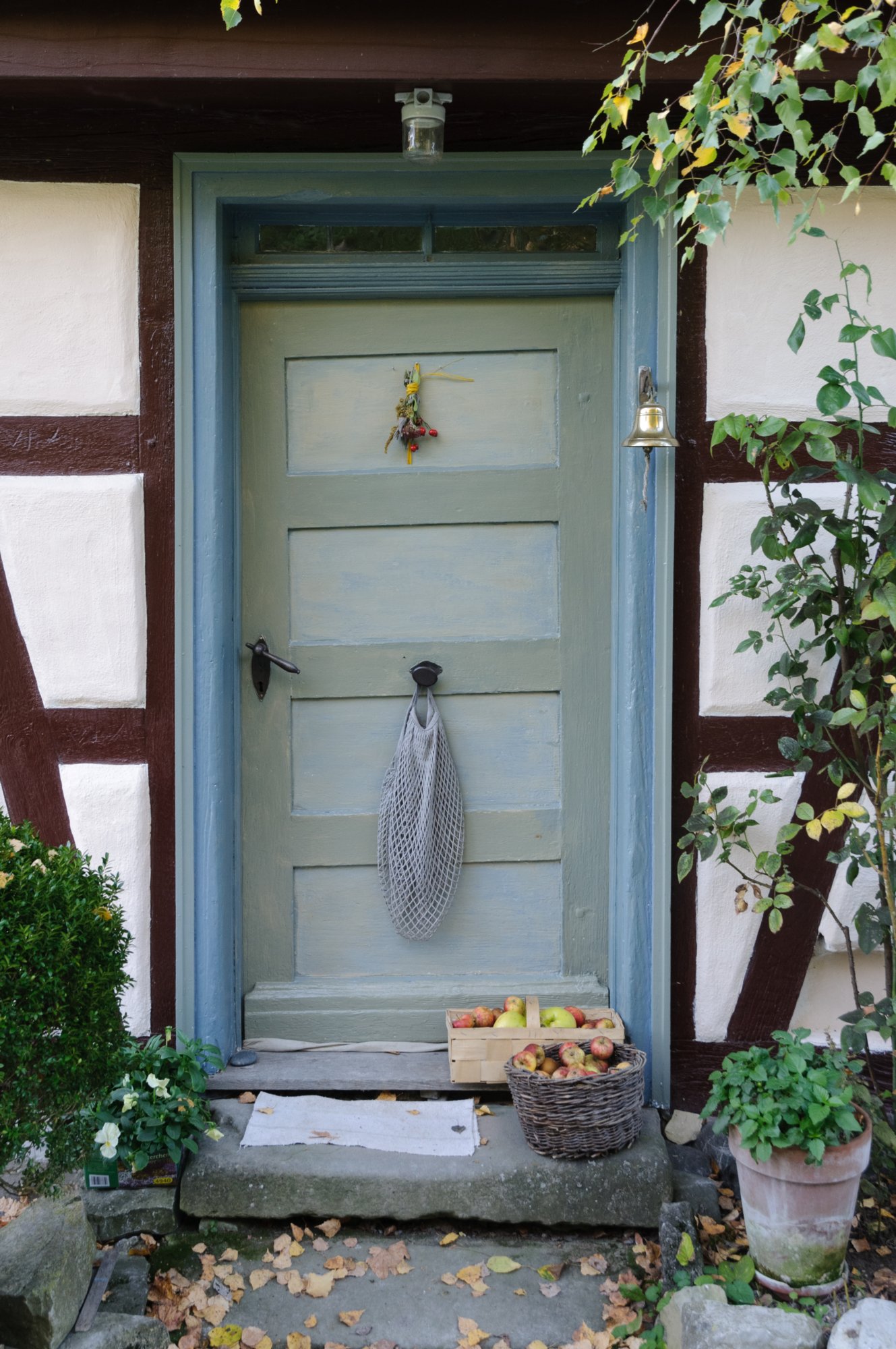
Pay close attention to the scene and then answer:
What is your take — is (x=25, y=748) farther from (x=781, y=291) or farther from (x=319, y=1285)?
(x=781, y=291)

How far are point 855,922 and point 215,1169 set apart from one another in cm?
176

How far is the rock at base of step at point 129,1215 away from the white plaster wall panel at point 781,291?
2594mm

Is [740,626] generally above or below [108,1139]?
above

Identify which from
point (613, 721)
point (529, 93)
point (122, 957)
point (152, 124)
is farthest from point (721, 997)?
point (152, 124)

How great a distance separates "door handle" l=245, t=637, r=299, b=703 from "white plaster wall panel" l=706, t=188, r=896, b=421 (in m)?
1.48

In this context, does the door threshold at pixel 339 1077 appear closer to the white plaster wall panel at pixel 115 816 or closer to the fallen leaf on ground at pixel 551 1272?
the white plaster wall panel at pixel 115 816

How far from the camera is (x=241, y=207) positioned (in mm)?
3188

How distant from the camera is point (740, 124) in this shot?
2.11m

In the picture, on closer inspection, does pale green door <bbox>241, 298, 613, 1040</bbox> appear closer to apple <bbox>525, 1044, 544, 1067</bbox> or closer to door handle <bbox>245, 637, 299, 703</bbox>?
door handle <bbox>245, 637, 299, 703</bbox>

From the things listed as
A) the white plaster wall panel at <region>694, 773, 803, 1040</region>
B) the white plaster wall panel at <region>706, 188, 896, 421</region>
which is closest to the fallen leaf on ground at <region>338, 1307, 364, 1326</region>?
the white plaster wall panel at <region>694, 773, 803, 1040</region>

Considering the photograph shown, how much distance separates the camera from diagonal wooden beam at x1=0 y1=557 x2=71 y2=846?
123 inches

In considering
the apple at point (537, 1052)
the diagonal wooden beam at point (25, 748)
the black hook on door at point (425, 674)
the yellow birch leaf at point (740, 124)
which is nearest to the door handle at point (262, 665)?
the black hook on door at point (425, 674)

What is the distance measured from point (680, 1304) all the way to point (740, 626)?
1.68m

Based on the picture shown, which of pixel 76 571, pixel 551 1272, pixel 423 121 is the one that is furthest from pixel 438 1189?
pixel 423 121
